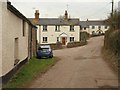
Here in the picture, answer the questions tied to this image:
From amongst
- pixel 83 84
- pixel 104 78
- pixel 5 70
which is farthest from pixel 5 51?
pixel 104 78

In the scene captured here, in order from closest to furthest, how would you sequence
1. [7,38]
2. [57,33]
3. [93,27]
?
[7,38]
[57,33]
[93,27]

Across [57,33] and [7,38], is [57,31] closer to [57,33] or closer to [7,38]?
[57,33]

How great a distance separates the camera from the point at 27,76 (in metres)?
17.9

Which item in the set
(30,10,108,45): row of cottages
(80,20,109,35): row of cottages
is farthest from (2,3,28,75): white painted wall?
(80,20,109,35): row of cottages

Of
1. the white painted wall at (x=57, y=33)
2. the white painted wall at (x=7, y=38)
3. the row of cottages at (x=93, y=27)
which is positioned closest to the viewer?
the white painted wall at (x=7, y=38)

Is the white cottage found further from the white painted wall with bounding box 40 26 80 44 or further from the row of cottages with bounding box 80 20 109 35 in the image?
the row of cottages with bounding box 80 20 109 35

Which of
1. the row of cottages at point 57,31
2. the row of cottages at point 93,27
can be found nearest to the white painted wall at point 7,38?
the row of cottages at point 57,31

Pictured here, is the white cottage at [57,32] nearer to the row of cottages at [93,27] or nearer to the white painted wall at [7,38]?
the row of cottages at [93,27]

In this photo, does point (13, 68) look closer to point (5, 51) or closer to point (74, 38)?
point (5, 51)

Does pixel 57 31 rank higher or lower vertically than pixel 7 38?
higher

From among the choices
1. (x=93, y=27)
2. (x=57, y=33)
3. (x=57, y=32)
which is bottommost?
(x=57, y=33)

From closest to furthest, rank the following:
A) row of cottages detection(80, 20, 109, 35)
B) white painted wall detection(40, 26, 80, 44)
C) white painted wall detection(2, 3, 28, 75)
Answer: white painted wall detection(2, 3, 28, 75), white painted wall detection(40, 26, 80, 44), row of cottages detection(80, 20, 109, 35)

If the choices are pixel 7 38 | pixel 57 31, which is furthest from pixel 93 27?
pixel 7 38

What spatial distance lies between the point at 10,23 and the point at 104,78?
635 centimetres
